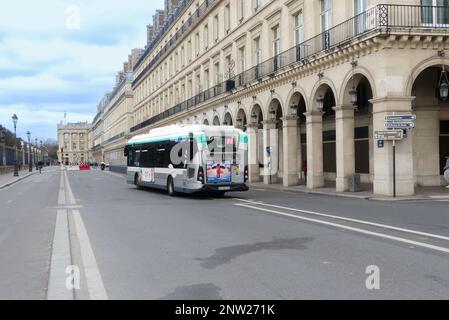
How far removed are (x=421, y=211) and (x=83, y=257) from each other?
10669mm

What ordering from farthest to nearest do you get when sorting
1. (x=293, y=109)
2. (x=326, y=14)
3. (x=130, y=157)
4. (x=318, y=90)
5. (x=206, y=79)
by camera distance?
1. (x=206, y=79)
2. (x=130, y=157)
3. (x=293, y=109)
4. (x=326, y=14)
5. (x=318, y=90)

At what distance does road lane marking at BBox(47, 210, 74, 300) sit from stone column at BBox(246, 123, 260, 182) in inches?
921

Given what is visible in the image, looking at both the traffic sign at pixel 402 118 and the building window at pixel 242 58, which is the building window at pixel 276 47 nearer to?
the building window at pixel 242 58

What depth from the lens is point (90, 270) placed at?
290 inches

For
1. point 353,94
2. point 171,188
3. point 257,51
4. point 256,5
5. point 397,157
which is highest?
point 256,5

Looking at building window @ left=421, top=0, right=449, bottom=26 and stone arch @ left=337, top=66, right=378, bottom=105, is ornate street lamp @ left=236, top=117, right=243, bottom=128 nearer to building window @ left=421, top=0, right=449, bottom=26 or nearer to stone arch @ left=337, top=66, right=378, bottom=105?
stone arch @ left=337, top=66, right=378, bottom=105

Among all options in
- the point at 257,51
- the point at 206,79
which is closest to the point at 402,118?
the point at 257,51

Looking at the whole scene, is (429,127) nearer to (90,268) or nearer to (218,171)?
(218,171)

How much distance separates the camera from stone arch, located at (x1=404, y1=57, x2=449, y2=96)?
21.1 m

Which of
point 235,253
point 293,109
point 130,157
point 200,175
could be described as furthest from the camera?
point 130,157

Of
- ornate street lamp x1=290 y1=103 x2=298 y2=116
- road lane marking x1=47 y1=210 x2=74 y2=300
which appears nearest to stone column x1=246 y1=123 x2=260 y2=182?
ornate street lamp x1=290 y1=103 x2=298 y2=116

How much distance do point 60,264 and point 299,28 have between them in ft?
80.3
